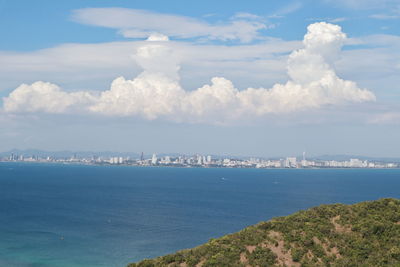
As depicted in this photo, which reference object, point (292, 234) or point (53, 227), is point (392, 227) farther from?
point (53, 227)

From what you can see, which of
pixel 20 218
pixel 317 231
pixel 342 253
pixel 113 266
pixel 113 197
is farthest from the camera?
pixel 113 197

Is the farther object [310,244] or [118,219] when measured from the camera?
[118,219]

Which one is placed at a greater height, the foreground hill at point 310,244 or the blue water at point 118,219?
the foreground hill at point 310,244

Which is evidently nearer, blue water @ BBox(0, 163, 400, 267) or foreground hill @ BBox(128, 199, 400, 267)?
foreground hill @ BBox(128, 199, 400, 267)

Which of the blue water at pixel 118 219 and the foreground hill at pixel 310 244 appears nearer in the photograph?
the foreground hill at pixel 310 244

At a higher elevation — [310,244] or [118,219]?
[310,244]

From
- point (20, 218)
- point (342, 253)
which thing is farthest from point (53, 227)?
point (342, 253)

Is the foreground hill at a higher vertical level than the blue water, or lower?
higher

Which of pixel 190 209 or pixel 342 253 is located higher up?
pixel 342 253
